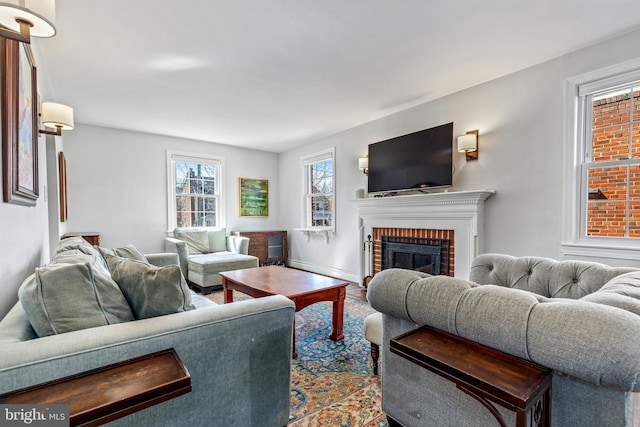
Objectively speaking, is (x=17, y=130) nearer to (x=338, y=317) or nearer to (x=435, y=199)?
(x=338, y=317)

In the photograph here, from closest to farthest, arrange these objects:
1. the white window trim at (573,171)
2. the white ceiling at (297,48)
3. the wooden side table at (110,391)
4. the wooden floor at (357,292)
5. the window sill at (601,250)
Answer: the wooden side table at (110,391)
the white ceiling at (297,48)
the window sill at (601,250)
the white window trim at (573,171)
the wooden floor at (357,292)

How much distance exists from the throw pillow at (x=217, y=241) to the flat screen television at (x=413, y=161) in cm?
255

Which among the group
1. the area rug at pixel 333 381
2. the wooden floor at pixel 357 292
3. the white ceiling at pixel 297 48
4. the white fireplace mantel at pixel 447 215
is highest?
the white ceiling at pixel 297 48

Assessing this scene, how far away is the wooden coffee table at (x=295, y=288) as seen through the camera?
2.32 m

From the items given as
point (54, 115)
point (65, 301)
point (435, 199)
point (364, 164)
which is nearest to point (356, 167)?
point (364, 164)

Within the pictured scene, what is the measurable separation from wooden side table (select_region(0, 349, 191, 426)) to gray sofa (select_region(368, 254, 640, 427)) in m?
0.82

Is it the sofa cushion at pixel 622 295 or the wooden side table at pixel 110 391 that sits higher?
the sofa cushion at pixel 622 295

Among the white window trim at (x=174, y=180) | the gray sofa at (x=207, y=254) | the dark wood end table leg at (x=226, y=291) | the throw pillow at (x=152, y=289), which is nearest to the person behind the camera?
the throw pillow at (x=152, y=289)

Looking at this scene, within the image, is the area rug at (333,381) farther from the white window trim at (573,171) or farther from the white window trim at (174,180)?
the white window trim at (174,180)

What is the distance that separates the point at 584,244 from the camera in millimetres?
2463

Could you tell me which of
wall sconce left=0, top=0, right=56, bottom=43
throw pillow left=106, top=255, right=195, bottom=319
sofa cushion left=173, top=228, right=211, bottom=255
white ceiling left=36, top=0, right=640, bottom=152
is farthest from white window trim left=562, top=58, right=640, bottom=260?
sofa cushion left=173, top=228, right=211, bottom=255

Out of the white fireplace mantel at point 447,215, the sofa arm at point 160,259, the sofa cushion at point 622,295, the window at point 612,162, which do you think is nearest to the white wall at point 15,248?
the sofa arm at point 160,259

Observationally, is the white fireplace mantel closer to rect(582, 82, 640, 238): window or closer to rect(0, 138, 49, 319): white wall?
rect(582, 82, 640, 238): window

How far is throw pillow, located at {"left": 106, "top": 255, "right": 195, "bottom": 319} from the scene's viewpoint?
124 centimetres
